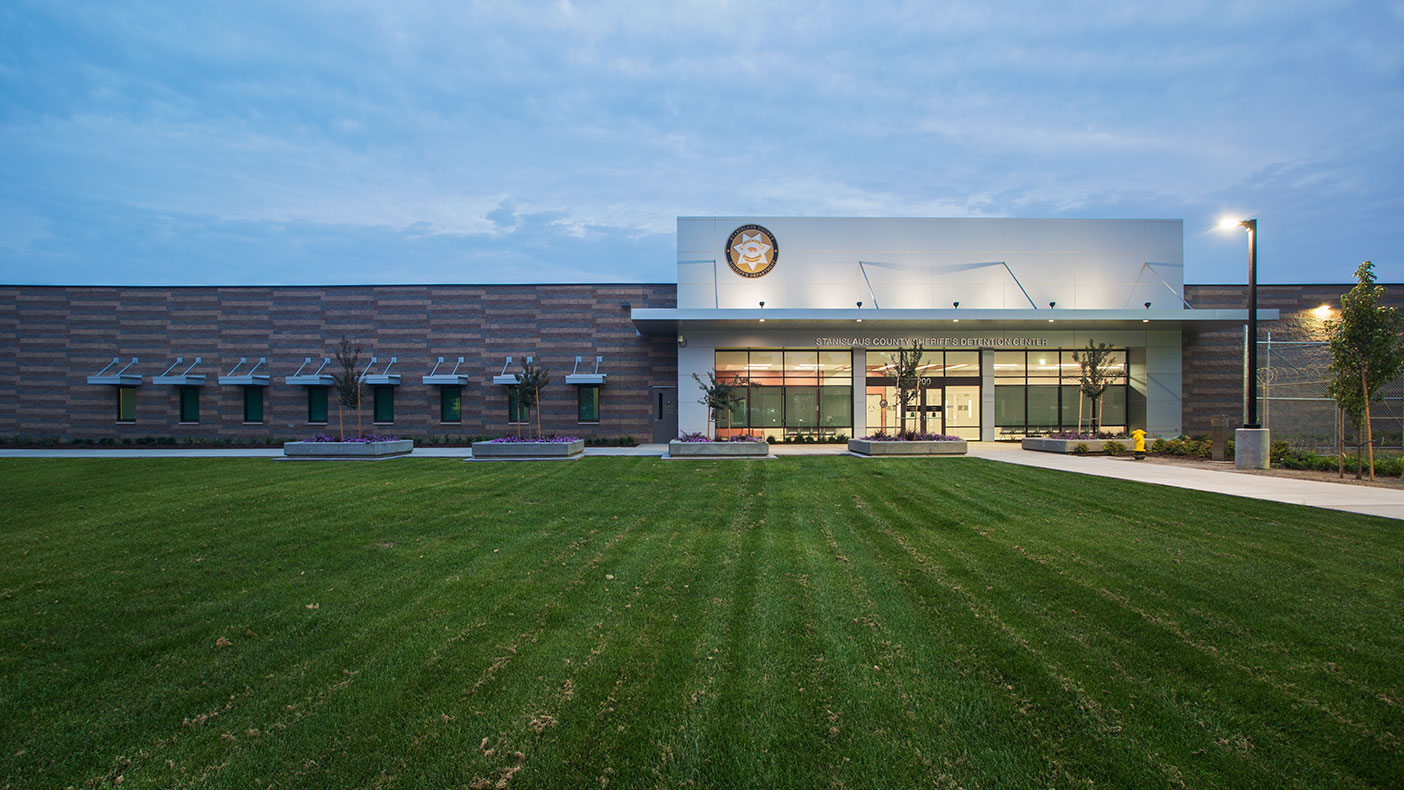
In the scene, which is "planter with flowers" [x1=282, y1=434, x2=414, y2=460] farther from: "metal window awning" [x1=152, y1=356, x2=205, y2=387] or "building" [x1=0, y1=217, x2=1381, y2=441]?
"metal window awning" [x1=152, y1=356, x2=205, y2=387]

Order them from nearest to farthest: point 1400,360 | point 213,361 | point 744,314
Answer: point 1400,360 < point 744,314 < point 213,361

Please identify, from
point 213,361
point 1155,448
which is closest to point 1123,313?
point 1155,448

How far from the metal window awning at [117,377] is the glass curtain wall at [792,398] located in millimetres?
26863

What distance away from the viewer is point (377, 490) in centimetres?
1220

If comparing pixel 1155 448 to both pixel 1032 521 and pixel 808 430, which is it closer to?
pixel 808 430

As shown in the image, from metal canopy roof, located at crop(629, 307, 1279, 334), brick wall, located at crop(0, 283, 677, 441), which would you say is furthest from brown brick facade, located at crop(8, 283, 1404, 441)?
metal canopy roof, located at crop(629, 307, 1279, 334)

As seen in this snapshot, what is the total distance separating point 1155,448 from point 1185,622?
62.4 ft

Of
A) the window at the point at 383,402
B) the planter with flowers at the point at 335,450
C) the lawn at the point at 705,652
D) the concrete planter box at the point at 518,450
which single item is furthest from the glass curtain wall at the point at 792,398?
the lawn at the point at 705,652

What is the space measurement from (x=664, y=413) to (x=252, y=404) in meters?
19.1

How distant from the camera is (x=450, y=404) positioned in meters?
26.6

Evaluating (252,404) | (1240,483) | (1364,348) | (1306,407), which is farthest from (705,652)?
(252,404)

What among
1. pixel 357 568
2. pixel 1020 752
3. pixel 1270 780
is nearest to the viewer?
pixel 1270 780

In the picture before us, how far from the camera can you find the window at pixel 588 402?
86.2 ft

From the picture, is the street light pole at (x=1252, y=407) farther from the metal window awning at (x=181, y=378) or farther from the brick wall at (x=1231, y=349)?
the metal window awning at (x=181, y=378)
